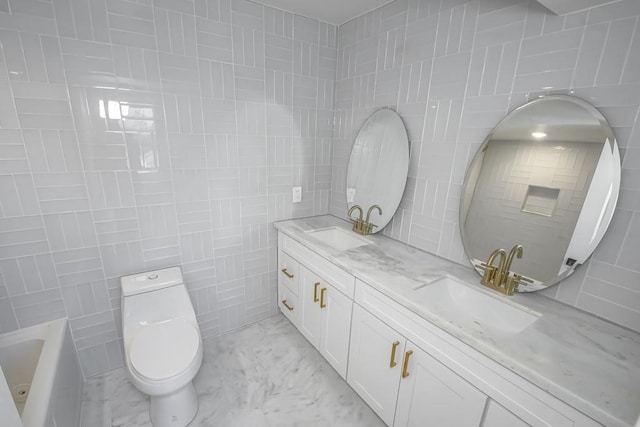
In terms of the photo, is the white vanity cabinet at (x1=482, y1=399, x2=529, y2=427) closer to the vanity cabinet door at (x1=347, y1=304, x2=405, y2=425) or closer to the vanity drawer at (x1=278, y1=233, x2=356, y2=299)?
the vanity cabinet door at (x1=347, y1=304, x2=405, y2=425)

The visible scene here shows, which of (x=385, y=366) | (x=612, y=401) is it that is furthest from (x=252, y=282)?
(x=612, y=401)

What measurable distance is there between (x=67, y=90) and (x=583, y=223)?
2.44 metres

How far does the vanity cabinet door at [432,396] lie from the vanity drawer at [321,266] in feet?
Answer: 1.44

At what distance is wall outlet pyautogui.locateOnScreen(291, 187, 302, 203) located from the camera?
2219mm

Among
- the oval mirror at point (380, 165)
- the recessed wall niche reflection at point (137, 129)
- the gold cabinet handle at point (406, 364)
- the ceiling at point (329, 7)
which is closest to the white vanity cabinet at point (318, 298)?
the gold cabinet handle at point (406, 364)

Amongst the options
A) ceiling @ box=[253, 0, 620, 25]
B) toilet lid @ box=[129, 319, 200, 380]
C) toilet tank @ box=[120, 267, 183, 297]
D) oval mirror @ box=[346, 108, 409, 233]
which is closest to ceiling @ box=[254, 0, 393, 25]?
ceiling @ box=[253, 0, 620, 25]

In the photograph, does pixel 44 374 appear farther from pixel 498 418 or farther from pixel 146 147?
pixel 498 418

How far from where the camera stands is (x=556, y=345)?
931mm

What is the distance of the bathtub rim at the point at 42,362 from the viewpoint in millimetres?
1037

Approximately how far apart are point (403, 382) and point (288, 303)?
1.15 meters

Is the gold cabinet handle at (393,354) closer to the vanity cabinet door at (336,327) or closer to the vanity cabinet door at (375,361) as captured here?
the vanity cabinet door at (375,361)

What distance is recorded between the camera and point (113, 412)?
60.4 inches

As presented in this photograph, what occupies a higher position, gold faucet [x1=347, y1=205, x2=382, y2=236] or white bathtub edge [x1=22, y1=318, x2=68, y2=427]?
gold faucet [x1=347, y1=205, x2=382, y2=236]

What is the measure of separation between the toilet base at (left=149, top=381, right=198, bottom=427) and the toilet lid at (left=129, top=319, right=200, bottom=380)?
21cm
